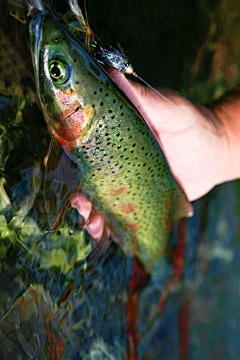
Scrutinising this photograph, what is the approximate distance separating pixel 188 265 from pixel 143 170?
1.55 metres

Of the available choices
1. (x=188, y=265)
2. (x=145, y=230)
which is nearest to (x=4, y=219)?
(x=145, y=230)

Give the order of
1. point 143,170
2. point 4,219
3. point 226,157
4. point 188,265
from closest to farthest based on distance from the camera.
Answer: point 4,219 → point 143,170 → point 226,157 → point 188,265

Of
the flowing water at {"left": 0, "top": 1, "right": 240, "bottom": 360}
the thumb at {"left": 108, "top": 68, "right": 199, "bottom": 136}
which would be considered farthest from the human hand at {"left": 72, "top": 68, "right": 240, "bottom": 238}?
the flowing water at {"left": 0, "top": 1, "right": 240, "bottom": 360}

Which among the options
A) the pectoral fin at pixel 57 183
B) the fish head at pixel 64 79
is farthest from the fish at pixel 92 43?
the pectoral fin at pixel 57 183

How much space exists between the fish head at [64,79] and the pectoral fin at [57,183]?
2.9 inches

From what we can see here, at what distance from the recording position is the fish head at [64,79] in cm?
112

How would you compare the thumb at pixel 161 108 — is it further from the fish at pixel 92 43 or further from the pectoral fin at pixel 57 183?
the pectoral fin at pixel 57 183

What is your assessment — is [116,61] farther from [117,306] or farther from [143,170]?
[117,306]

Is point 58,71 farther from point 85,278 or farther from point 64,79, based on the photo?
point 85,278

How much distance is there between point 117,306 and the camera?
2168mm

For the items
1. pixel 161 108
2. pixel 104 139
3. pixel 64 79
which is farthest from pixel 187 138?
pixel 64 79

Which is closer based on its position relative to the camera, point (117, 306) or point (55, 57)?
point (55, 57)

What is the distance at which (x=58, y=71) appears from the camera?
Answer: 116cm

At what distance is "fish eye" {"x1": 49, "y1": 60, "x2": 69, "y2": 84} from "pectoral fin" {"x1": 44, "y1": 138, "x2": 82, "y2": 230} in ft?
0.92
